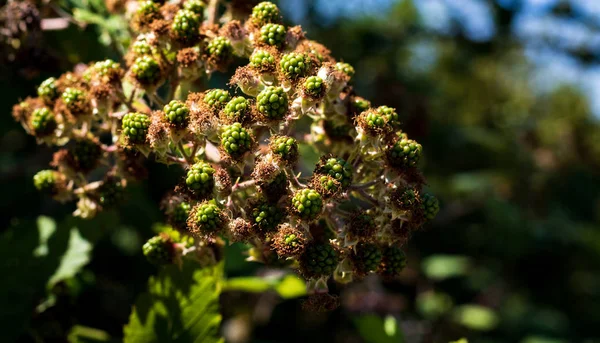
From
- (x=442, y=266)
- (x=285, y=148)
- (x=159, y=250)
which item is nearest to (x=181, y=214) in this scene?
(x=159, y=250)

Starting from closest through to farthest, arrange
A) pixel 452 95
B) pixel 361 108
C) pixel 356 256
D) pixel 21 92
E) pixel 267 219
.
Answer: pixel 267 219 → pixel 356 256 → pixel 361 108 → pixel 21 92 → pixel 452 95

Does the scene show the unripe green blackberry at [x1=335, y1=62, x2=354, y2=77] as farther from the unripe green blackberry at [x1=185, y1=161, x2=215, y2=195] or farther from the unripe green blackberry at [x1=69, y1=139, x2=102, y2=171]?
the unripe green blackberry at [x1=69, y1=139, x2=102, y2=171]

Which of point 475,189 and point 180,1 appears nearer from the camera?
point 180,1

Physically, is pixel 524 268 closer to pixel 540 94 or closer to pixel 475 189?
pixel 475 189

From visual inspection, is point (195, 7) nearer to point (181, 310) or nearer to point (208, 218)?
point (208, 218)

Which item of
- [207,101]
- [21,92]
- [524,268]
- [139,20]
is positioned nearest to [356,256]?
[207,101]
